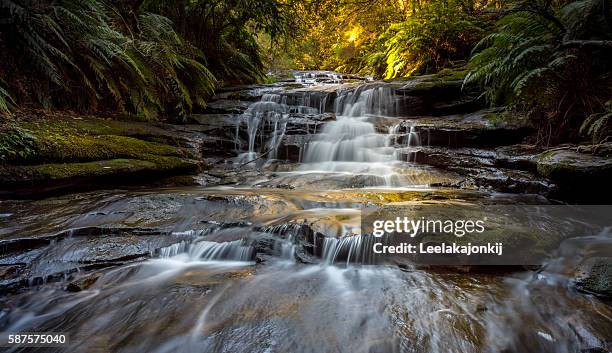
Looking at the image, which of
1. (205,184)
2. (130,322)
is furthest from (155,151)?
(130,322)

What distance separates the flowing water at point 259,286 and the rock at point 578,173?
0.32 meters

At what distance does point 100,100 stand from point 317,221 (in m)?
4.87

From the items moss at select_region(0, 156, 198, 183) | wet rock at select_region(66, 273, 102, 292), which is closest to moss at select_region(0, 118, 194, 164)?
moss at select_region(0, 156, 198, 183)

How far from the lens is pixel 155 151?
5.06 m

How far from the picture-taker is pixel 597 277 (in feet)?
7.23

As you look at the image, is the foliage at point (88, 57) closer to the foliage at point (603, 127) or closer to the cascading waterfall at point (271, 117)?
the cascading waterfall at point (271, 117)

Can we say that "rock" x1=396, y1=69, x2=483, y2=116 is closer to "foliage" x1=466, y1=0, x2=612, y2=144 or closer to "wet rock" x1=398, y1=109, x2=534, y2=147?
"wet rock" x1=398, y1=109, x2=534, y2=147

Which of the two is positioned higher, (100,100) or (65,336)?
(100,100)

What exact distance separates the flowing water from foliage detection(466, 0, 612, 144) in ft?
5.81

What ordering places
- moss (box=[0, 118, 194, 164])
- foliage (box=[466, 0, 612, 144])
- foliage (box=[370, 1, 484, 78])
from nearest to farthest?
moss (box=[0, 118, 194, 164]) < foliage (box=[466, 0, 612, 144]) < foliage (box=[370, 1, 484, 78])

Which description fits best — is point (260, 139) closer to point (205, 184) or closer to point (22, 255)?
point (205, 184)

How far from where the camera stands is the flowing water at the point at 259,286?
72.6 inches

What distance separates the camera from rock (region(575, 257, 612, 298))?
2112 millimetres

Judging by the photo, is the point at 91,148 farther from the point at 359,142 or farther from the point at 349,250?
the point at 359,142
